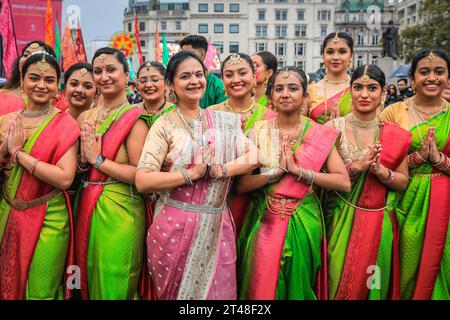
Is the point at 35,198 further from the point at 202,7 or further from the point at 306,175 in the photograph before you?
the point at 202,7

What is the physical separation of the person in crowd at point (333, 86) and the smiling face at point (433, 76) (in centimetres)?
86

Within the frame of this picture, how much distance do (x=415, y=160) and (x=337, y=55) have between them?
4.86 ft

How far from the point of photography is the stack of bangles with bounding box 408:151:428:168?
11.1ft

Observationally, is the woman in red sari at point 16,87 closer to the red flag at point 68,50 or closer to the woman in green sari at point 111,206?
the woman in green sari at point 111,206

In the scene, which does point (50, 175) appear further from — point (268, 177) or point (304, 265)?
point (304, 265)

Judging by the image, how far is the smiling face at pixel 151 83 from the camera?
390 cm

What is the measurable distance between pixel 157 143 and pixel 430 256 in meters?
2.14

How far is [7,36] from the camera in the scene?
22.6ft

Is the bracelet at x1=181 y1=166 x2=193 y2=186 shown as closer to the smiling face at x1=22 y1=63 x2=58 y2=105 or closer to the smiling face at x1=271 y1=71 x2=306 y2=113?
the smiling face at x1=271 y1=71 x2=306 y2=113

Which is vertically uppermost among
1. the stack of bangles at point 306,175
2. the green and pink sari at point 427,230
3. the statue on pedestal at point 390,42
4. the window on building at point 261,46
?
the window on building at point 261,46

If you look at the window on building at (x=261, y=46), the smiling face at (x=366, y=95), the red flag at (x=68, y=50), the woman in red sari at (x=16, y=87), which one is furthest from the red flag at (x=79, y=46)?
the window on building at (x=261, y=46)

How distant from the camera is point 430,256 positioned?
11.2ft

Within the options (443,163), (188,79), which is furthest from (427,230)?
(188,79)
